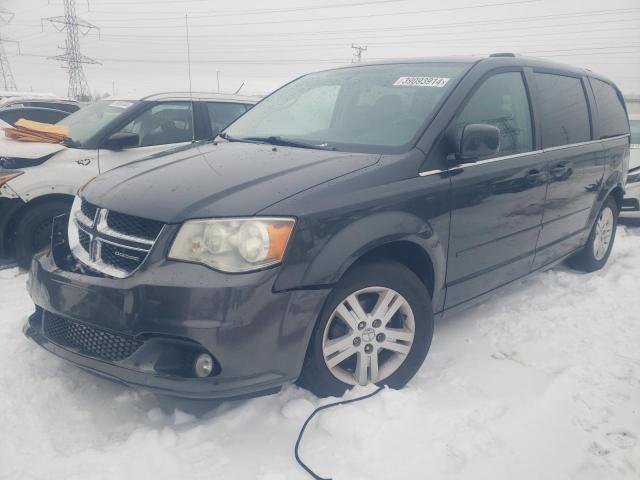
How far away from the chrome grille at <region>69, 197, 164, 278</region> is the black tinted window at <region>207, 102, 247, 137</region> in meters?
3.12

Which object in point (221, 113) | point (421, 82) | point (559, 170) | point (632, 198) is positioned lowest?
point (632, 198)

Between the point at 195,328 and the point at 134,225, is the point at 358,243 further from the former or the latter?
the point at 134,225

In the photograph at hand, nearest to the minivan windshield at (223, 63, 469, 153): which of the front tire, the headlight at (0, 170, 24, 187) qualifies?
the front tire

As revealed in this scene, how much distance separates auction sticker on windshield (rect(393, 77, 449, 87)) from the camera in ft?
9.83

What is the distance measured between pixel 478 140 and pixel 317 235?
1108 millimetres

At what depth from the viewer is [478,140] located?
8.77ft

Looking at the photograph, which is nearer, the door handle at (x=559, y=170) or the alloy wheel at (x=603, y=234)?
the door handle at (x=559, y=170)

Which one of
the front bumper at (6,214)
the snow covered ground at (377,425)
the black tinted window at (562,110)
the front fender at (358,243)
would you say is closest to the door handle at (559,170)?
the black tinted window at (562,110)

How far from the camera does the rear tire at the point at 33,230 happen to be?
424cm

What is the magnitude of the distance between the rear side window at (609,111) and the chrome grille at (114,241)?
3972mm

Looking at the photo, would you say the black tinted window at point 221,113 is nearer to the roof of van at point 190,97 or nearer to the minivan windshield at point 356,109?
the roof of van at point 190,97

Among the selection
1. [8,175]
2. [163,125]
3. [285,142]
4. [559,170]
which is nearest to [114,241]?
[285,142]

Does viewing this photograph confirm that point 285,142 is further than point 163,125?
No

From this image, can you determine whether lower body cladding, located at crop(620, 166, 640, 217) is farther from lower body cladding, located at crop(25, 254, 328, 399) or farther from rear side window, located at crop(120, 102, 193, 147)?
lower body cladding, located at crop(25, 254, 328, 399)
